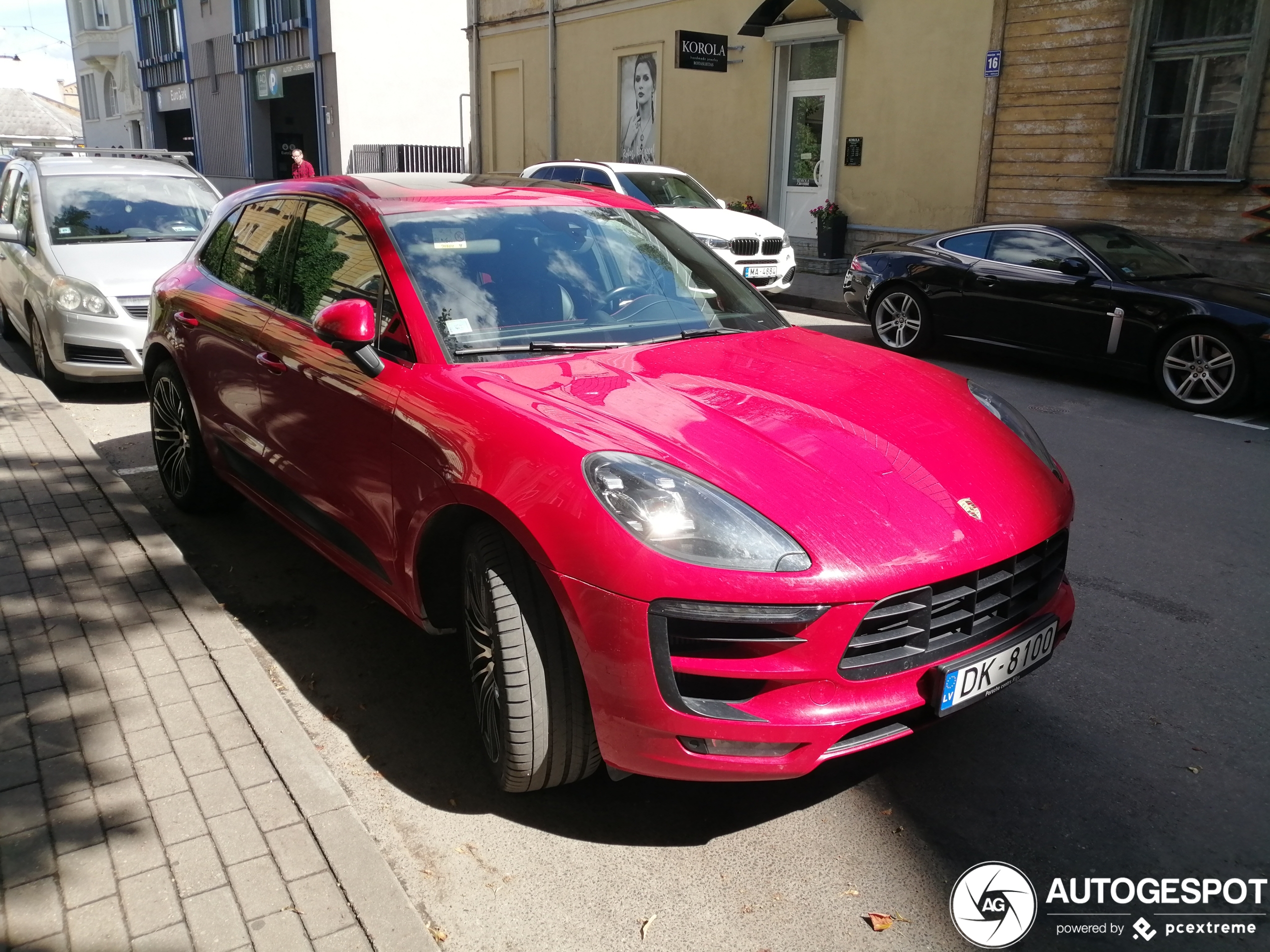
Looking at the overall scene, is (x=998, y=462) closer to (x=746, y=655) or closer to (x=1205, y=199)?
(x=746, y=655)

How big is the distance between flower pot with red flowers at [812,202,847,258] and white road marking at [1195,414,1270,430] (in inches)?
365

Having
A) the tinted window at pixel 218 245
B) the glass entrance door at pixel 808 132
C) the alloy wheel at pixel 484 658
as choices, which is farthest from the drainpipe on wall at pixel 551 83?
the alloy wheel at pixel 484 658

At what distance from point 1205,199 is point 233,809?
43.2 ft

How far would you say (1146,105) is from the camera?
13.1m

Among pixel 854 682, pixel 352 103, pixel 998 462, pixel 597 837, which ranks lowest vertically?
pixel 597 837

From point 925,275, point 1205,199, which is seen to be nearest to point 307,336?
point 925,275

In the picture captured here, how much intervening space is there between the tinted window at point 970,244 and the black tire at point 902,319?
52 cm

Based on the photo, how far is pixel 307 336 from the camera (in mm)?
3908

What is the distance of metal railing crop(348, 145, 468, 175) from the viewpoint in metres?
28.2

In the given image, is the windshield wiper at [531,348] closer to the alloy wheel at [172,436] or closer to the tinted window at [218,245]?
the tinted window at [218,245]

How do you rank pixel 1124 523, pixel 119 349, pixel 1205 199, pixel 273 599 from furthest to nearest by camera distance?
pixel 1205 199, pixel 119 349, pixel 1124 523, pixel 273 599

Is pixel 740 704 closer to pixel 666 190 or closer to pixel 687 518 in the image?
pixel 687 518

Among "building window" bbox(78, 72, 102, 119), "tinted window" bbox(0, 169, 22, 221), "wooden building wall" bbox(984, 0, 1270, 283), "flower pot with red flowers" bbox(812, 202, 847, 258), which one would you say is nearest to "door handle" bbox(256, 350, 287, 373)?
"tinted window" bbox(0, 169, 22, 221)

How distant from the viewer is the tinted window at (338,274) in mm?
3488
